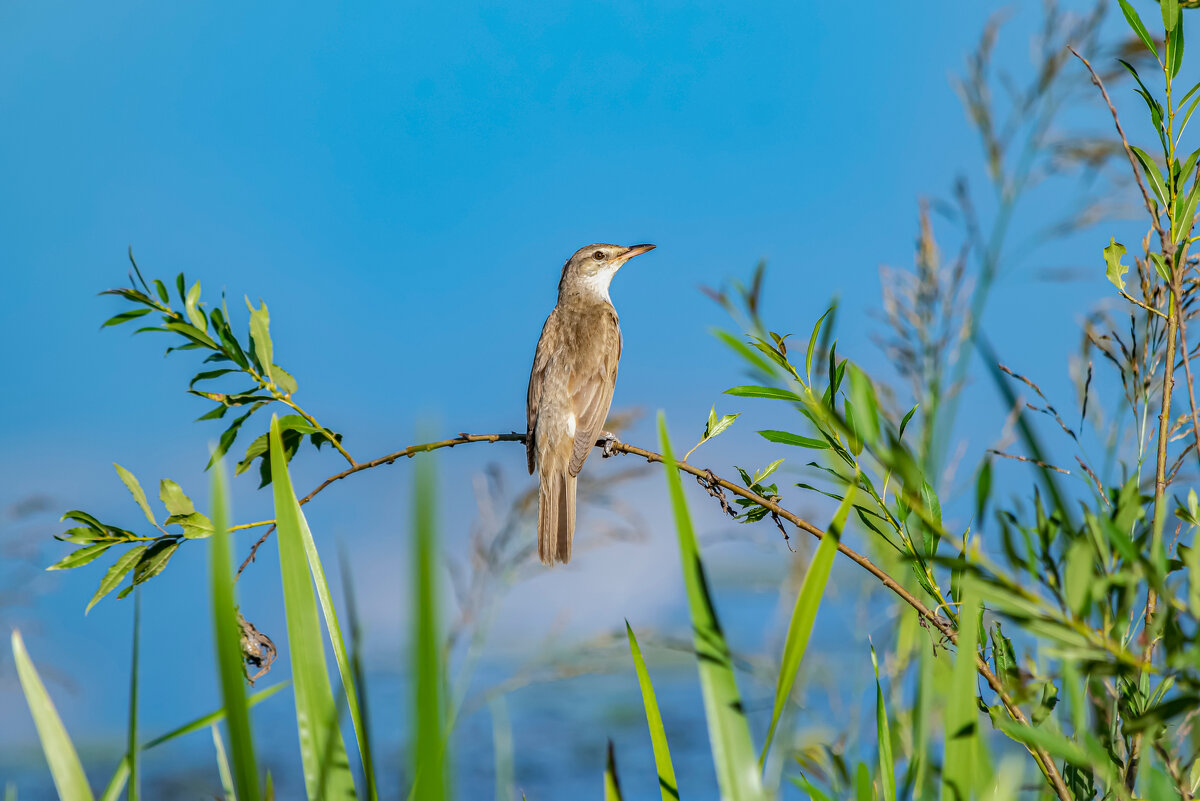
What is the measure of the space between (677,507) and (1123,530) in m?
0.46

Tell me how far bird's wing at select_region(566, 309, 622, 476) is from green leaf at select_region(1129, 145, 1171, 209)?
283cm

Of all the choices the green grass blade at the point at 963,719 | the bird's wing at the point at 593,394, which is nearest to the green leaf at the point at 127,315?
the green grass blade at the point at 963,719

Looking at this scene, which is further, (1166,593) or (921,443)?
(921,443)

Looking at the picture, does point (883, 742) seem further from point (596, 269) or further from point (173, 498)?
point (596, 269)

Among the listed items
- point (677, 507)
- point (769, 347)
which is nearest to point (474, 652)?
point (769, 347)

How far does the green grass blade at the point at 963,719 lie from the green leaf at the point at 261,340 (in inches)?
50.1

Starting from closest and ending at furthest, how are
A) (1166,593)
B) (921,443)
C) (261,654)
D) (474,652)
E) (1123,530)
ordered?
1. (1166,593)
2. (1123,530)
3. (261,654)
4. (921,443)
5. (474,652)

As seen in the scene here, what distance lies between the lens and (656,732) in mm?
1233

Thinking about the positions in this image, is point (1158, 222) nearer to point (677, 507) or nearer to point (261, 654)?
point (677, 507)

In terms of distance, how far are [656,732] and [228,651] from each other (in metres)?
0.56

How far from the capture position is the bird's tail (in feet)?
12.6

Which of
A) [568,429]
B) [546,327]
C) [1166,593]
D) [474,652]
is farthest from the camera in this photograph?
[546,327]

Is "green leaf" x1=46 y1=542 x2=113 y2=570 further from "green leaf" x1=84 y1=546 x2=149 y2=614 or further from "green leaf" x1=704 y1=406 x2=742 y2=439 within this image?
"green leaf" x1=704 y1=406 x2=742 y2=439

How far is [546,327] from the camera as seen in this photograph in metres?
5.32
